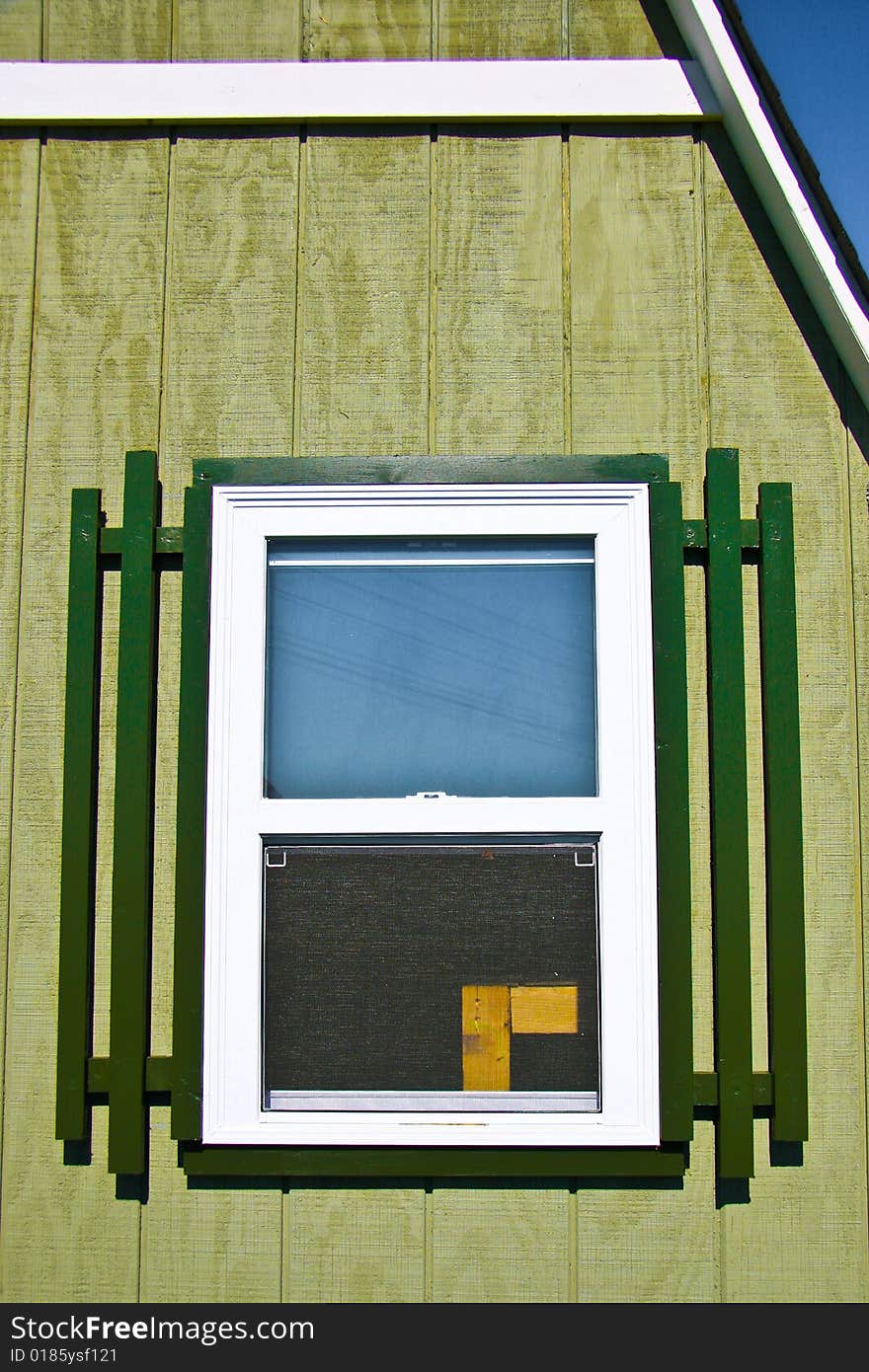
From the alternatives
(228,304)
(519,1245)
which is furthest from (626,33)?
(519,1245)

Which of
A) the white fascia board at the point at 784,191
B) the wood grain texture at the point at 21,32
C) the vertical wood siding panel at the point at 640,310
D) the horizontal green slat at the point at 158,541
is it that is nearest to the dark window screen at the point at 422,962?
the vertical wood siding panel at the point at 640,310

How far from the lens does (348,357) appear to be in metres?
1.91

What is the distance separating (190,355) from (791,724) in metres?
1.23

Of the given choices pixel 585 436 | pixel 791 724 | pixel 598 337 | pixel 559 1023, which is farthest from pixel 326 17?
pixel 559 1023

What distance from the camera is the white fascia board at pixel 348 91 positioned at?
1.91 m

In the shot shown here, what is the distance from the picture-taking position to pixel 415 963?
1.77m

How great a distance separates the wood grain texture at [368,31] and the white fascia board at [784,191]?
457mm

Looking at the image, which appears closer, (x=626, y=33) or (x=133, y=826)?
(x=133, y=826)

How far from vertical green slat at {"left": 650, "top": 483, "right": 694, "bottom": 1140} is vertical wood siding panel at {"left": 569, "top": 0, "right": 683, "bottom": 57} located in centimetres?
81

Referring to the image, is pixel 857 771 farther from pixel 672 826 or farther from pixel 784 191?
pixel 784 191

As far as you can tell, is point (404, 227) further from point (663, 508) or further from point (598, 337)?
point (663, 508)

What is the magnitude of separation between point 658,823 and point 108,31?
5.62ft

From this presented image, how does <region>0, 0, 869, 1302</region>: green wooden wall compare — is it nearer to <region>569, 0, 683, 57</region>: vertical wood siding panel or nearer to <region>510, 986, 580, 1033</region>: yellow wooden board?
<region>569, 0, 683, 57</region>: vertical wood siding panel

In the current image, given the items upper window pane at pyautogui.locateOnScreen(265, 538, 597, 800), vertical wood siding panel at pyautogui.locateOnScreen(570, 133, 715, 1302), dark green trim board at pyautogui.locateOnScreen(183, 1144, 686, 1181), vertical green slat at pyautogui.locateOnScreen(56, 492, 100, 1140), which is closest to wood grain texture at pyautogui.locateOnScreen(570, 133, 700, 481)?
vertical wood siding panel at pyautogui.locateOnScreen(570, 133, 715, 1302)
